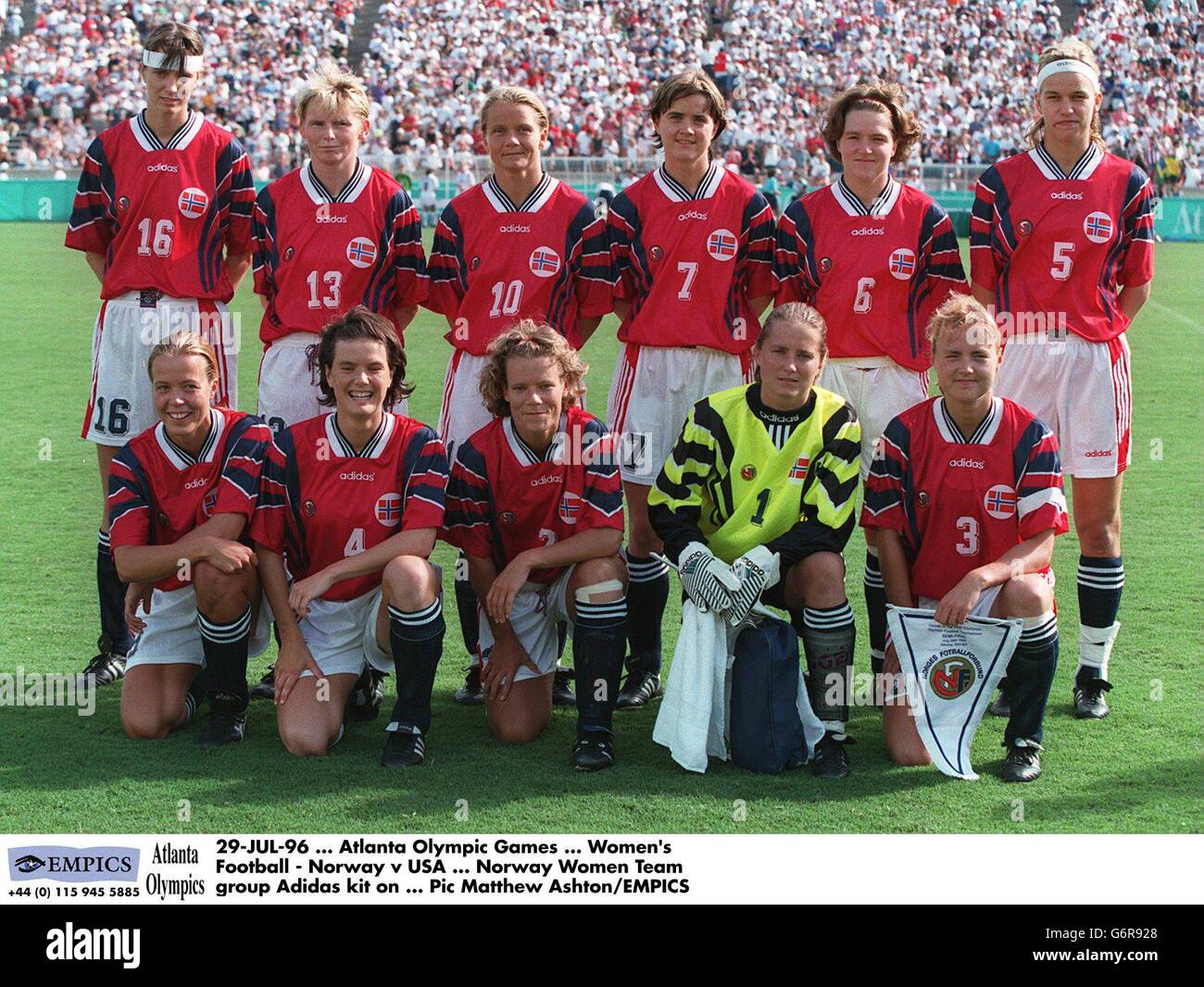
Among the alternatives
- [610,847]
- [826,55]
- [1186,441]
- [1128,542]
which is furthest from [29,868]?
[826,55]

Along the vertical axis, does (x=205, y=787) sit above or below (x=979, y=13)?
below

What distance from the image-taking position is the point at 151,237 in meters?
4.75

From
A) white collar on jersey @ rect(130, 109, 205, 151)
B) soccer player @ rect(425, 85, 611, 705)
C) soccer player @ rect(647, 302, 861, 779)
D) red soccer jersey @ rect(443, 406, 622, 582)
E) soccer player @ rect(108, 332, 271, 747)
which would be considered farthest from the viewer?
white collar on jersey @ rect(130, 109, 205, 151)

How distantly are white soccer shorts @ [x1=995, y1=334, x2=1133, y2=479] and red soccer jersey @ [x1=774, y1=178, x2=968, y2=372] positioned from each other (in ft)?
1.02

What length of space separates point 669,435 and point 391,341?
3.54ft

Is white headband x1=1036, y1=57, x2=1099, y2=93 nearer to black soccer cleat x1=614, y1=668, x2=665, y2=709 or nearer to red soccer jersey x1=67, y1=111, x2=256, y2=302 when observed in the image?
black soccer cleat x1=614, y1=668, x2=665, y2=709

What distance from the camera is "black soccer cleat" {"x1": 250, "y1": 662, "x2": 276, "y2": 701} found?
14.7 ft

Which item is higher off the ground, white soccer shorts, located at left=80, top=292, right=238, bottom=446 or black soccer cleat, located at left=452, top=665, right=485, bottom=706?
white soccer shorts, located at left=80, top=292, right=238, bottom=446

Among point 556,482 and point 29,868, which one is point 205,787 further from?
point 556,482

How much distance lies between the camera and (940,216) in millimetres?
4590

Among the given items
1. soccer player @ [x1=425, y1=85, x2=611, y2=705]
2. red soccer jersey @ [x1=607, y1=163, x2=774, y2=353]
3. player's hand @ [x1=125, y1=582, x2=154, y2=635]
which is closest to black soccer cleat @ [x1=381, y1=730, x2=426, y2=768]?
soccer player @ [x1=425, y1=85, x2=611, y2=705]

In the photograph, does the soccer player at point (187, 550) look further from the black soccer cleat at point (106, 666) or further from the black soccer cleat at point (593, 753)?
the black soccer cleat at point (593, 753)

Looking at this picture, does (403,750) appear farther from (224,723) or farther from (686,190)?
(686,190)

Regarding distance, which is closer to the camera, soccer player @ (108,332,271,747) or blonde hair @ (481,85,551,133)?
soccer player @ (108,332,271,747)
